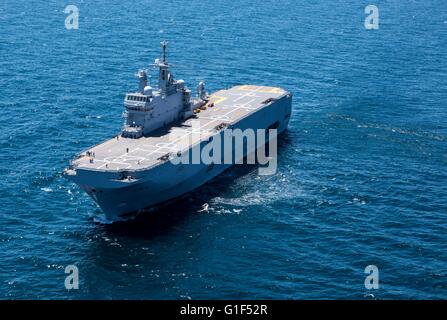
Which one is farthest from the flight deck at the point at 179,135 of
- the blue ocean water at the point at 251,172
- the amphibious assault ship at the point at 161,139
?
the blue ocean water at the point at 251,172

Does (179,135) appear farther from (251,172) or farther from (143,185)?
(143,185)

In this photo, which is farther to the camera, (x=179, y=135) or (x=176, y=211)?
(x=179, y=135)

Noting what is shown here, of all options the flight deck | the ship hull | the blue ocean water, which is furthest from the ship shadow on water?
the flight deck

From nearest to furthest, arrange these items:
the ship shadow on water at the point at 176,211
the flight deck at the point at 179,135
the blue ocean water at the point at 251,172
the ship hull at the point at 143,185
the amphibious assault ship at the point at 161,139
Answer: the blue ocean water at the point at 251,172 → the ship hull at the point at 143,185 → the ship shadow on water at the point at 176,211 → the amphibious assault ship at the point at 161,139 → the flight deck at the point at 179,135

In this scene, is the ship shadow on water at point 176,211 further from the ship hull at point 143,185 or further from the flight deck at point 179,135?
the flight deck at point 179,135

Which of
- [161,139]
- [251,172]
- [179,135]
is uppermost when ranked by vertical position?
[179,135]

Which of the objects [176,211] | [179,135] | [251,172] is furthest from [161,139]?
[251,172]

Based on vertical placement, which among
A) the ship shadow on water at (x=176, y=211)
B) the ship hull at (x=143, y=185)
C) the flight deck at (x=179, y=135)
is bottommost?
the ship shadow on water at (x=176, y=211)
